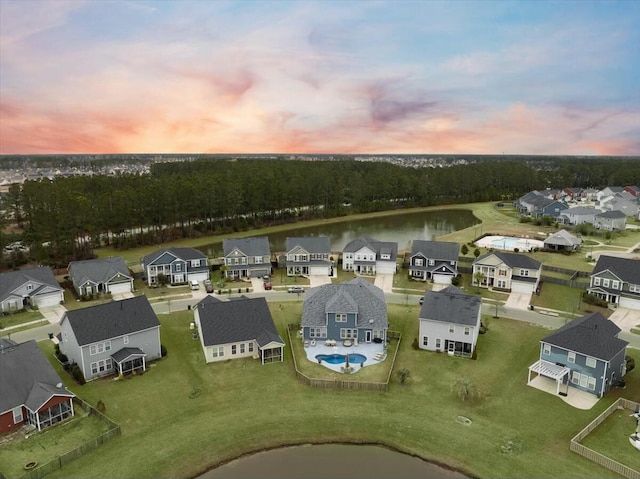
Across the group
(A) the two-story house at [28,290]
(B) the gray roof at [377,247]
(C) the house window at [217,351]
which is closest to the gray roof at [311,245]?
(B) the gray roof at [377,247]

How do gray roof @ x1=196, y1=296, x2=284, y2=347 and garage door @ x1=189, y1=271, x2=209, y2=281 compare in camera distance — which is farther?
garage door @ x1=189, y1=271, x2=209, y2=281

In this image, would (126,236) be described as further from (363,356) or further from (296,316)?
(363,356)

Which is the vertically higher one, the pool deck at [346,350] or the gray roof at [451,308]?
the gray roof at [451,308]

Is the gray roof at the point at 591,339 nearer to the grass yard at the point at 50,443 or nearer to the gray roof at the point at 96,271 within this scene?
the grass yard at the point at 50,443

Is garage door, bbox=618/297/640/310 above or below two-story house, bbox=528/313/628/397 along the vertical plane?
below

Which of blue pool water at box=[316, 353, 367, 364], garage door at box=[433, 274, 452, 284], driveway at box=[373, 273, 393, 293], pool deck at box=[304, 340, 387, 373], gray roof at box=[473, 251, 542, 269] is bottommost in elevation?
blue pool water at box=[316, 353, 367, 364]

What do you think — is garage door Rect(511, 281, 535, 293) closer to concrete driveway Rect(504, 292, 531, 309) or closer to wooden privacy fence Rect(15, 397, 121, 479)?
concrete driveway Rect(504, 292, 531, 309)

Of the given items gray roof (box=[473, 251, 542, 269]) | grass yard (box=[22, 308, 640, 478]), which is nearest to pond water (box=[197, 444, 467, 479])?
grass yard (box=[22, 308, 640, 478])
